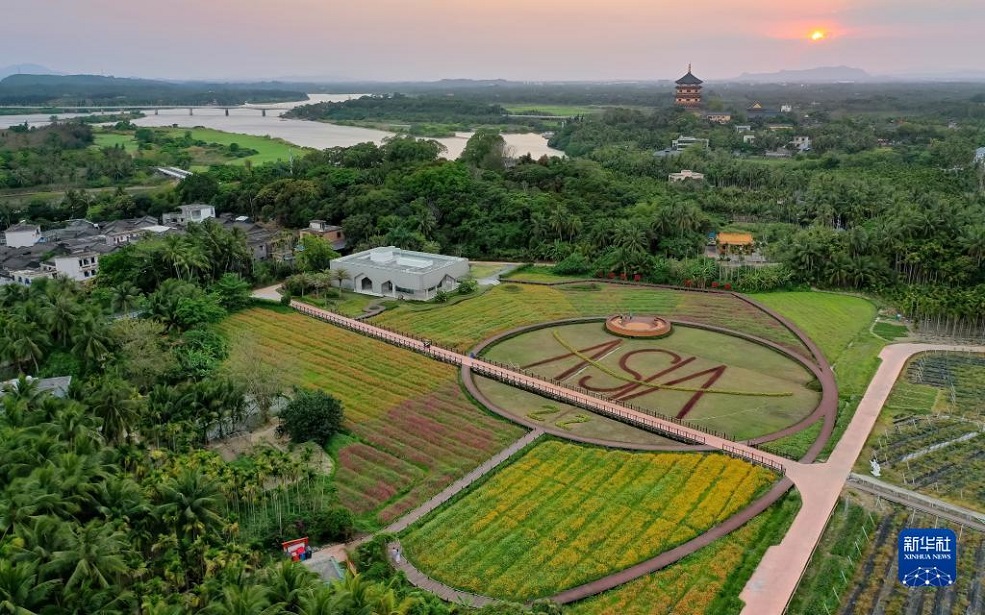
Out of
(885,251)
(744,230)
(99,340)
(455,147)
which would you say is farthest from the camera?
(455,147)

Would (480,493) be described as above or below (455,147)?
below

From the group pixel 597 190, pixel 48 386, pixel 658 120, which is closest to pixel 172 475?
pixel 48 386

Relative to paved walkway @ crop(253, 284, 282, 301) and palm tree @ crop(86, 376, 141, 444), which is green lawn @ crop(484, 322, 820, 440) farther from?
palm tree @ crop(86, 376, 141, 444)

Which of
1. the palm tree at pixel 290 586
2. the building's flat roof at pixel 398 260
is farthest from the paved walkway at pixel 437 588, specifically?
the building's flat roof at pixel 398 260

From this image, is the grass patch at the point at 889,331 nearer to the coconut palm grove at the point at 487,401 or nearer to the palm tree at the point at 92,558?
the coconut palm grove at the point at 487,401

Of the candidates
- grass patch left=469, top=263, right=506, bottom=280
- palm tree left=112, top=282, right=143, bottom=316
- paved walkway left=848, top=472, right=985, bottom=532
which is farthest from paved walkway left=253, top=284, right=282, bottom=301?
paved walkway left=848, top=472, right=985, bottom=532

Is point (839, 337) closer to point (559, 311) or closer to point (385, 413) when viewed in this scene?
point (559, 311)

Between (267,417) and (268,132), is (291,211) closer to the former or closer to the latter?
(267,417)
